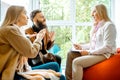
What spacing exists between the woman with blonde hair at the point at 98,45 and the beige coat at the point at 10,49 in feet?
3.77

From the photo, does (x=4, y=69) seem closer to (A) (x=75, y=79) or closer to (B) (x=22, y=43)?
(B) (x=22, y=43)

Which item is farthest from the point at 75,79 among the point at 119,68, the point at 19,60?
the point at 19,60

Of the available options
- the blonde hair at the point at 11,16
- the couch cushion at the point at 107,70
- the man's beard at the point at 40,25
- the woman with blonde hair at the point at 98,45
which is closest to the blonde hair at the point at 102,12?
the woman with blonde hair at the point at 98,45

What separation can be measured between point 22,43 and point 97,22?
151 cm

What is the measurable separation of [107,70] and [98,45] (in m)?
0.37

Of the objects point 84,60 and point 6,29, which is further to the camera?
point 84,60

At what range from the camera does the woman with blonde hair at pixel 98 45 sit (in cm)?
282

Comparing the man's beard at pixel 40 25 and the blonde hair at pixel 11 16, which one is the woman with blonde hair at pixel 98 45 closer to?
the man's beard at pixel 40 25

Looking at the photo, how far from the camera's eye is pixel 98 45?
2967 millimetres

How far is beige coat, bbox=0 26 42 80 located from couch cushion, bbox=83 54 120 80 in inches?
48.2

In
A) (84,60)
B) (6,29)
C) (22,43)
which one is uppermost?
(6,29)

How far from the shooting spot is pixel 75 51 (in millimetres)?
3191

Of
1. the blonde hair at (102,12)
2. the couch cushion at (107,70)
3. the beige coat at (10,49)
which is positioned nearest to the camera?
the beige coat at (10,49)

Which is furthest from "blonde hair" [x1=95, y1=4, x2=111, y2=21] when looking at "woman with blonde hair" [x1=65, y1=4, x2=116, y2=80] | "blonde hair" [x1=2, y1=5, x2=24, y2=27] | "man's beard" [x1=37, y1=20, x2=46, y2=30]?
"blonde hair" [x1=2, y1=5, x2=24, y2=27]
